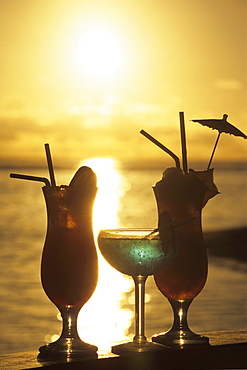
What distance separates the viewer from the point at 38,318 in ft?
17.6

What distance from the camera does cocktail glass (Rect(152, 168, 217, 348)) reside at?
4.84ft

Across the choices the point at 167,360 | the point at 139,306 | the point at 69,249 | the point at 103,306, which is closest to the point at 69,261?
the point at 69,249

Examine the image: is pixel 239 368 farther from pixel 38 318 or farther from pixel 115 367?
pixel 38 318

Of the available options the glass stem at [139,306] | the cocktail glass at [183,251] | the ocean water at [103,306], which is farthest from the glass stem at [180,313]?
the ocean water at [103,306]

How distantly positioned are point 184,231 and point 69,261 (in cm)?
A: 24

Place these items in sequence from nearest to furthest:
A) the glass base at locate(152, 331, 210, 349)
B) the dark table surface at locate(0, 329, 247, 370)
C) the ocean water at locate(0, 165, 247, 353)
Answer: the dark table surface at locate(0, 329, 247, 370), the glass base at locate(152, 331, 210, 349), the ocean water at locate(0, 165, 247, 353)

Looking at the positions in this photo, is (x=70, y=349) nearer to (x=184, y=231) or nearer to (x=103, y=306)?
(x=184, y=231)

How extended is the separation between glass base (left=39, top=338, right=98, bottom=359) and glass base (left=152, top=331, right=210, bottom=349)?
0.15 meters

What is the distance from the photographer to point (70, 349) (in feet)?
4.48

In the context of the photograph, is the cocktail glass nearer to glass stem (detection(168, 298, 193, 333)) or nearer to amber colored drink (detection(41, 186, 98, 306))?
glass stem (detection(168, 298, 193, 333))

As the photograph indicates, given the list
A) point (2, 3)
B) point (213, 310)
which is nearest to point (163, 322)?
→ point (213, 310)

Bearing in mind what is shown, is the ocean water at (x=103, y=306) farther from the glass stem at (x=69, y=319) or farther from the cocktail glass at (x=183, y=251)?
the glass stem at (x=69, y=319)

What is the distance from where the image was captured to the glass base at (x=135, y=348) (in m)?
1.39

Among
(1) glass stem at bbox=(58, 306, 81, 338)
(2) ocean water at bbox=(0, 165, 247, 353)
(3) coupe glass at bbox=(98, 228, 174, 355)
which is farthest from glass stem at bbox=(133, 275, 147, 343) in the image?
(2) ocean water at bbox=(0, 165, 247, 353)
